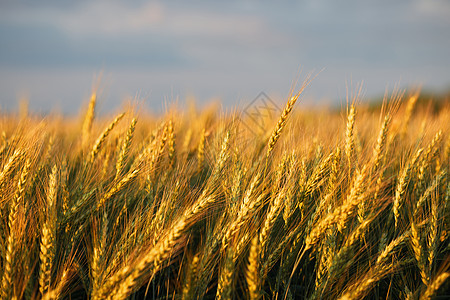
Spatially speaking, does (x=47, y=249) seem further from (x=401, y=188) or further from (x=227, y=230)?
(x=401, y=188)

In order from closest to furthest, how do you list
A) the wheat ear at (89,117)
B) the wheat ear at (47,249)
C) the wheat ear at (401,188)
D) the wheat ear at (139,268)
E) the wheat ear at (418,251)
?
1. the wheat ear at (139,268)
2. the wheat ear at (47,249)
3. the wheat ear at (418,251)
4. the wheat ear at (401,188)
5. the wheat ear at (89,117)

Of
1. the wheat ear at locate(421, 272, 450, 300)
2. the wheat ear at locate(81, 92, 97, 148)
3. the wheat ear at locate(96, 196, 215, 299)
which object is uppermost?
the wheat ear at locate(81, 92, 97, 148)

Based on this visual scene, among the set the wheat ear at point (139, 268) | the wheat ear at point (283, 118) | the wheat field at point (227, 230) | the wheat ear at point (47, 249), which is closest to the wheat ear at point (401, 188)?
the wheat field at point (227, 230)

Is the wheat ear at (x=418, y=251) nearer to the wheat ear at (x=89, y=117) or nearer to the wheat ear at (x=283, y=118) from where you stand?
the wheat ear at (x=283, y=118)

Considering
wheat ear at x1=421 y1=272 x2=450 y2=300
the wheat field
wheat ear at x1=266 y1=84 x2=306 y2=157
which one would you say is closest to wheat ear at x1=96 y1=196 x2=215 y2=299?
the wheat field

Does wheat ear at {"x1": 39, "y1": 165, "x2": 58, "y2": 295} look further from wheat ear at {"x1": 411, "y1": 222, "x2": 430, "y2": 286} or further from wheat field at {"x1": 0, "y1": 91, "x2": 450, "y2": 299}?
wheat ear at {"x1": 411, "y1": 222, "x2": 430, "y2": 286}

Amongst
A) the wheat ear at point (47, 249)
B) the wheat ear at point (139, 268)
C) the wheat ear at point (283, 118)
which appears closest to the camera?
the wheat ear at point (139, 268)

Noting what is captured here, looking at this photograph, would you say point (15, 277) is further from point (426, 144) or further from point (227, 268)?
point (426, 144)

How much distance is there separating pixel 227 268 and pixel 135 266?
38 centimetres

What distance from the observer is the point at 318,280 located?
1.52 meters

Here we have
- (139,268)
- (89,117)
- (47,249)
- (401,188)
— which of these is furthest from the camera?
(89,117)

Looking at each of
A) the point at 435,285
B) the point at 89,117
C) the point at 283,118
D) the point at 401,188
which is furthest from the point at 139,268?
the point at 89,117

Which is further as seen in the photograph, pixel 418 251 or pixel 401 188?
pixel 401 188

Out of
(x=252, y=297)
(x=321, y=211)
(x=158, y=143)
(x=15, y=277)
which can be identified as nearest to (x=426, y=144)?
(x=321, y=211)
